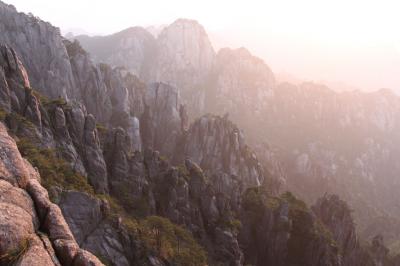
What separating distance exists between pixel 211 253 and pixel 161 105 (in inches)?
2885

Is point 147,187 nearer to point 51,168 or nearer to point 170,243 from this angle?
point 170,243

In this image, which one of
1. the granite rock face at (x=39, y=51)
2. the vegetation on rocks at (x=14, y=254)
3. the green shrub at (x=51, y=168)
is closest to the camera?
the vegetation on rocks at (x=14, y=254)

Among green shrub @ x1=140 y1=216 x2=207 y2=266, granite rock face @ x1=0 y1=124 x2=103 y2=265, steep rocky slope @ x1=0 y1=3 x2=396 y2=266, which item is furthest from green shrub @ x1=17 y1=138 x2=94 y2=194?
granite rock face @ x1=0 y1=124 x2=103 y2=265

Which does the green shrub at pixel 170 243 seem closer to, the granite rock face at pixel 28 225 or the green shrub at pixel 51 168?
the green shrub at pixel 51 168

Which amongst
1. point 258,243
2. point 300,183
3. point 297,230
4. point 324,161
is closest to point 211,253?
point 258,243

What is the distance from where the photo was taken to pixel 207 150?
4747 inches

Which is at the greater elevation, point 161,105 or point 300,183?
point 161,105

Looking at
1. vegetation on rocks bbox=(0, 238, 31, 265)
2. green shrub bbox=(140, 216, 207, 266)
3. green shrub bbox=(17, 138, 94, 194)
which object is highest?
vegetation on rocks bbox=(0, 238, 31, 265)

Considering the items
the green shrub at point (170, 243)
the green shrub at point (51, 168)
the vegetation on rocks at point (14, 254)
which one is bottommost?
the green shrub at point (170, 243)

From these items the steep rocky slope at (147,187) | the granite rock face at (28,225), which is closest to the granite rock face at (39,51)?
the steep rocky slope at (147,187)

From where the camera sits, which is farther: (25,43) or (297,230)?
(25,43)

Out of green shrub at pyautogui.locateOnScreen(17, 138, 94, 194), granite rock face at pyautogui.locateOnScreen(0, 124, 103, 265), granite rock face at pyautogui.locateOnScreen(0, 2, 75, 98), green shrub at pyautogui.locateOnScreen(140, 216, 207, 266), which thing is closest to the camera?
granite rock face at pyautogui.locateOnScreen(0, 124, 103, 265)

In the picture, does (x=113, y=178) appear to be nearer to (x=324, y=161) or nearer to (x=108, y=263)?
(x=108, y=263)

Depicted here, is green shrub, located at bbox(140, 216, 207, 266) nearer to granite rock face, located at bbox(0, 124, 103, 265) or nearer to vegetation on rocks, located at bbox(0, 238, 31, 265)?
granite rock face, located at bbox(0, 124, 103, 265)
